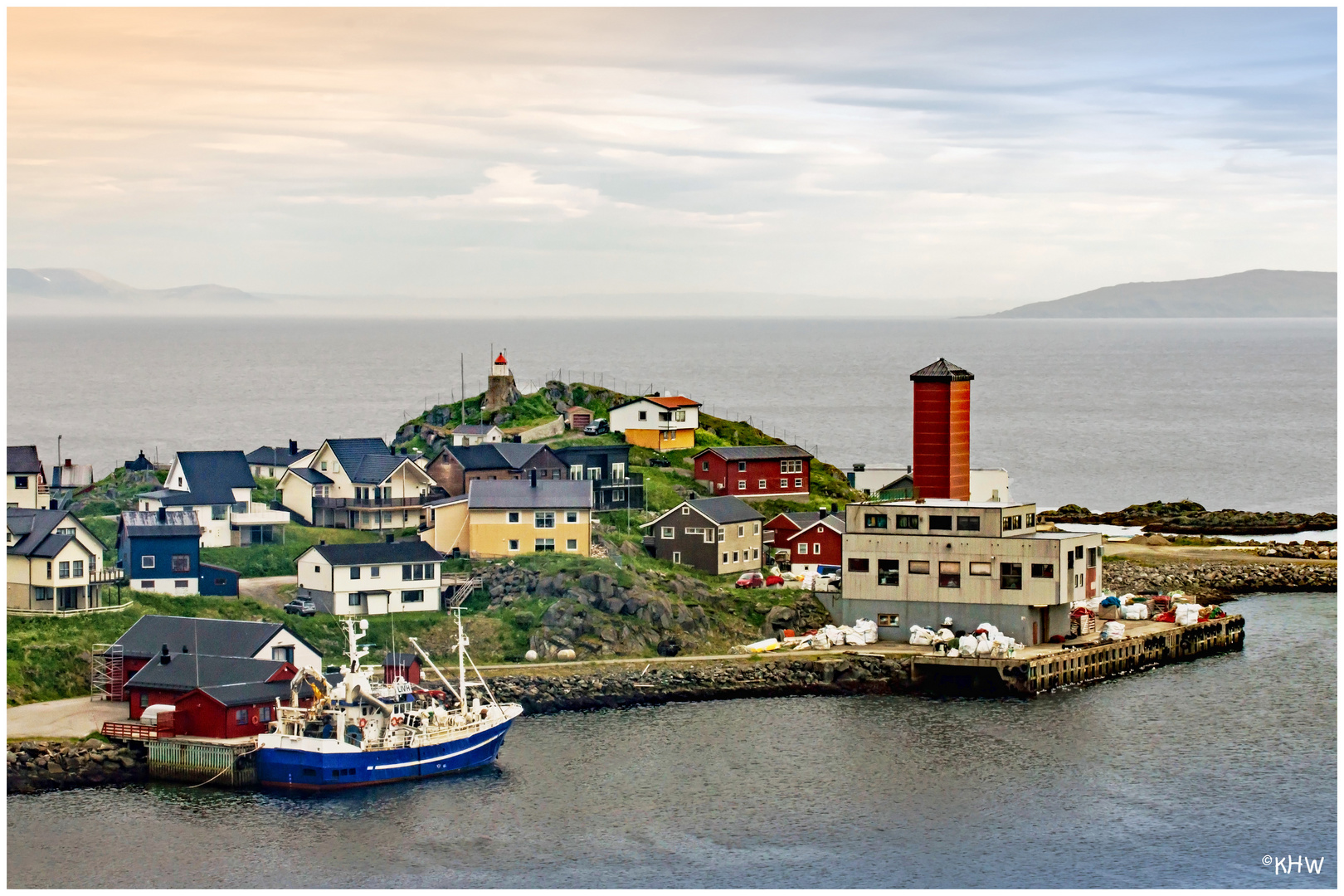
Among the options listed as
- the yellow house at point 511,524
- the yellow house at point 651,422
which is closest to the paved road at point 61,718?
the yellow house at point 511,524

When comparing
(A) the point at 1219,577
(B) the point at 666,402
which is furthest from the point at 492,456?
(A) the point at 1219,577

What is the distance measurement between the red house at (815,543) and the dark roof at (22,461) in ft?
87.6

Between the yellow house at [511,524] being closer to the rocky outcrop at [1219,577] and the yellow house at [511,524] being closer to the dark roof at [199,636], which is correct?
the dark roof at [199,636]

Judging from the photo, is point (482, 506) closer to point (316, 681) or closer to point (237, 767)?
point (316, 681)

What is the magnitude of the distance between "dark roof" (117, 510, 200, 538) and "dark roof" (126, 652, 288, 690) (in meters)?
8.43

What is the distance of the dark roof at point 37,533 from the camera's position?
180 ft

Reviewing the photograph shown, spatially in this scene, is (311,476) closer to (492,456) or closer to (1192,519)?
(492,456)

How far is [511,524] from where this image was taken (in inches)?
2491

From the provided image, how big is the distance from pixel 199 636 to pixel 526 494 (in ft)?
52.2

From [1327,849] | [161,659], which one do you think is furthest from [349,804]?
[1327,849]

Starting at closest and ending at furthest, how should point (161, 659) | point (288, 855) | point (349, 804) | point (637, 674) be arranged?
point (288, 855), point (349, 804), point (161, 659), point (637, 674)

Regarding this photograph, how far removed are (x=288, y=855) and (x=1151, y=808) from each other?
66.9 ft

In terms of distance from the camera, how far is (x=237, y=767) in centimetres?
4612

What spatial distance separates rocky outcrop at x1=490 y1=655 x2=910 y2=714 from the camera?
5294 cm
